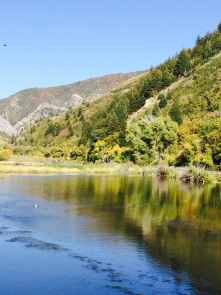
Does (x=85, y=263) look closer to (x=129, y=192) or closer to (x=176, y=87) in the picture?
(x=129, y=192)

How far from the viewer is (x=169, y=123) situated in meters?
90.2

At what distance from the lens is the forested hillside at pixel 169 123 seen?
76750 mm

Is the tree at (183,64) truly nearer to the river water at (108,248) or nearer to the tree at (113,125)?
the tree at (113,125)

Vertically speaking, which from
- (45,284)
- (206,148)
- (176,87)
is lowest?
(45,284)

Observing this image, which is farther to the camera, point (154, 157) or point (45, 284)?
point (154, 157)

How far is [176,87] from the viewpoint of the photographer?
434ft

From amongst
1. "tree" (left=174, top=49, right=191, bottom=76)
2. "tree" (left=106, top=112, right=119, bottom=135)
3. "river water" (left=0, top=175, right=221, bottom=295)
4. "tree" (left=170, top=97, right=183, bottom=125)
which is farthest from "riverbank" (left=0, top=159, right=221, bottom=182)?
"tree" (left=174, top=49, right=191, bottom=76)

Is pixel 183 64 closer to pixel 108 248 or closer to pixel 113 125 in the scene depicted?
pixel 113 125

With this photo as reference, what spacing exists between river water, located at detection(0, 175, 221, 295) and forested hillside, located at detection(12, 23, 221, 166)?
45012 millimetres

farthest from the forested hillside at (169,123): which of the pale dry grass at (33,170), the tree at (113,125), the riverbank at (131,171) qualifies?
the pale dry grass at (33,170)

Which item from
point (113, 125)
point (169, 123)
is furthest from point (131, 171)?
point (113, 125)

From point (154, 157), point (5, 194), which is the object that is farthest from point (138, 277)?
point (154, 157)

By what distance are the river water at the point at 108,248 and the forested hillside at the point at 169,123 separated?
148 ft

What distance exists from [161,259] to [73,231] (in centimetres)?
659
